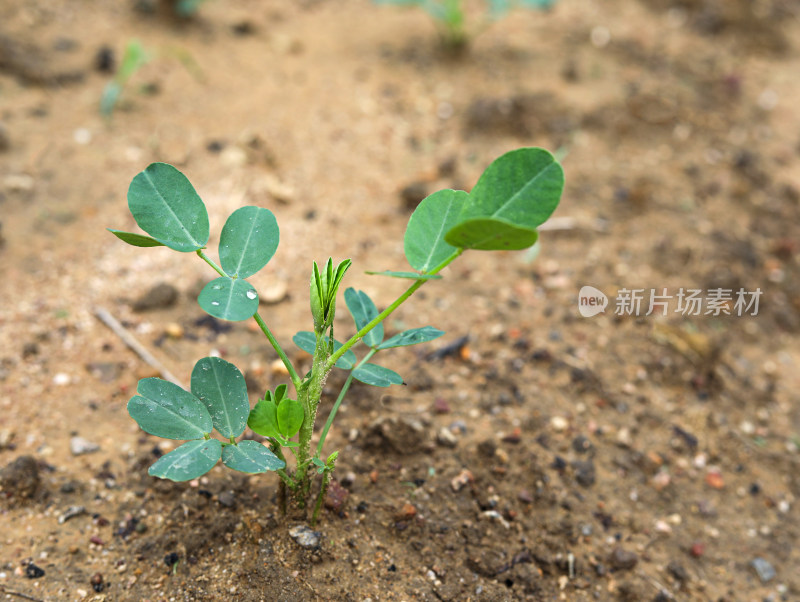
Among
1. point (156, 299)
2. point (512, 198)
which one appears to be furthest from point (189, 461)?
point (156, 299)

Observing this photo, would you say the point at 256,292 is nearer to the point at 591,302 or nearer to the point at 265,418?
the point at 265,418

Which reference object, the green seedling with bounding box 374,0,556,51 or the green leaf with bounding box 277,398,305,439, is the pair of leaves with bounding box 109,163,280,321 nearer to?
the green leaf with bounding box 277,398,305,439

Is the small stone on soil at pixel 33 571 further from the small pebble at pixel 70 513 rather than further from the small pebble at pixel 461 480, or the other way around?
the small pebble at pixel 461 480

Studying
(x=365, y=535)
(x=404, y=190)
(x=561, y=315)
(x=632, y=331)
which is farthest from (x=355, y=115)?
(x=365, y=535)

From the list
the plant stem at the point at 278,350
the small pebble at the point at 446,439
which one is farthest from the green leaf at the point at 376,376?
the small pebble at the point at 446,439

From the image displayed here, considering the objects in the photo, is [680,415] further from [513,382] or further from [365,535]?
[365,535]

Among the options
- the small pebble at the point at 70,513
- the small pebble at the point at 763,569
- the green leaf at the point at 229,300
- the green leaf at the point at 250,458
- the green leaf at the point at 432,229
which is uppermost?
the green leaf at the point at 432,229
